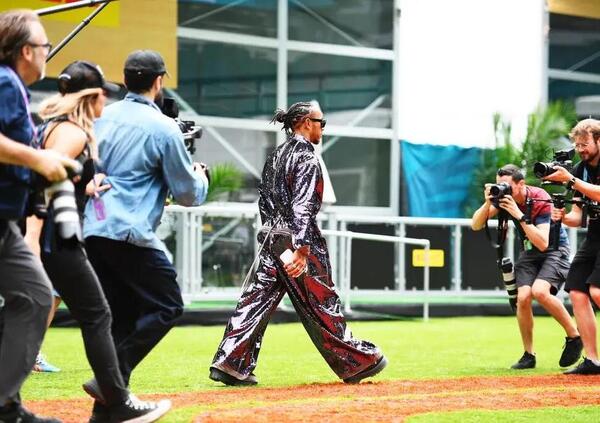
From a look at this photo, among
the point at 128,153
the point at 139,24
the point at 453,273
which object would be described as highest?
the point at 139,24

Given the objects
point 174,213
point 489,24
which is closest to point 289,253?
point 174,213

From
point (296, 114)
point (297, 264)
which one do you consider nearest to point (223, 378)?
point (297, 264)

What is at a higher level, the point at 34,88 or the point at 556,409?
the point at 34,88

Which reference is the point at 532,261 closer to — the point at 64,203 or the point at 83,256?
the point at 83,256

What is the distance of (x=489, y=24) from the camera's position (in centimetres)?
2672

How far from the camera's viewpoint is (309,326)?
28.9ft

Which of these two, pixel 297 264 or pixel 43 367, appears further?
pixel 43 367

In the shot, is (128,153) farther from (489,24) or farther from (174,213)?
(489,24)

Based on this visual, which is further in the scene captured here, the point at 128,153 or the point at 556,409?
the point at 556,409

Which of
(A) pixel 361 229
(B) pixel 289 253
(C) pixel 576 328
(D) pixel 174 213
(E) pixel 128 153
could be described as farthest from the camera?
(A) pixel 361 229

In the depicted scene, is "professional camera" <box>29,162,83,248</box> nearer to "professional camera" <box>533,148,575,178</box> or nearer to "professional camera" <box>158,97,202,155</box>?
"professional camera" <box>158,97,202,155</box>

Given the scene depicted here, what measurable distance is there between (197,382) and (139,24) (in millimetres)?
13370

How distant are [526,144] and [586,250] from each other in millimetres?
13936

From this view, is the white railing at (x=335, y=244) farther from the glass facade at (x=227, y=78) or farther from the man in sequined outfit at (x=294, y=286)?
the man in sequined outfit at (x=294, y=286)
